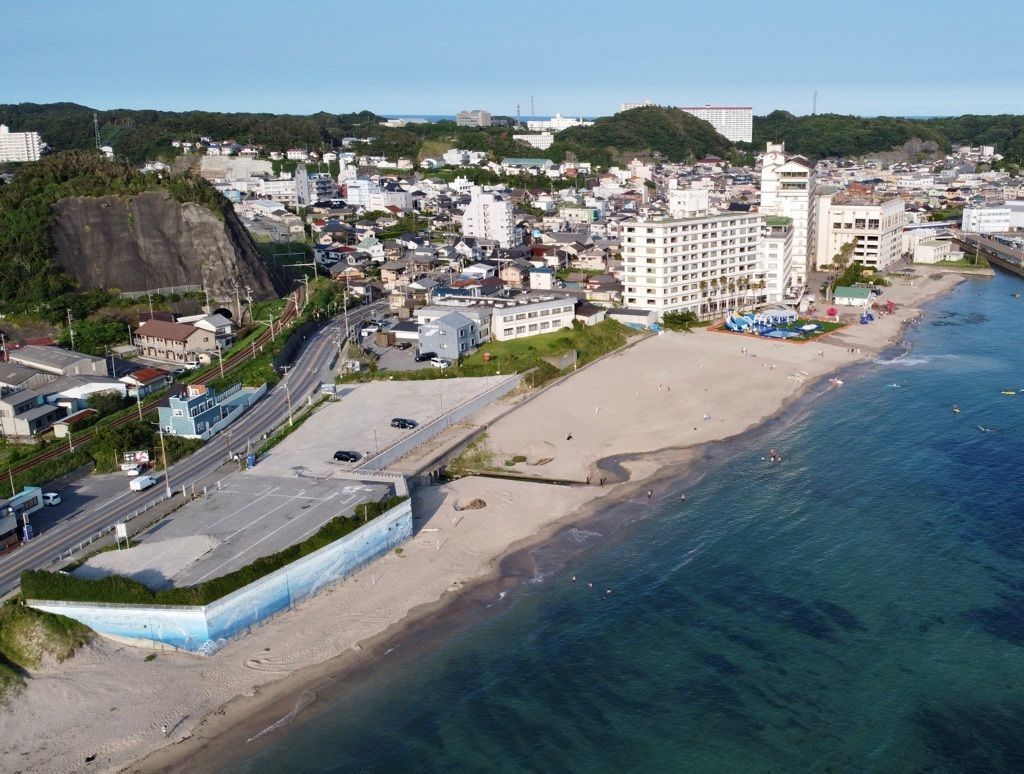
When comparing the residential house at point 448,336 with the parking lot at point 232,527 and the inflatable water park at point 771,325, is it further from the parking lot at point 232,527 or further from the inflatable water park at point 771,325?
the inflatable water park at point 771,325

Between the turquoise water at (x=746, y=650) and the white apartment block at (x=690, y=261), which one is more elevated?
the white apartment block at (x=690, y=261)

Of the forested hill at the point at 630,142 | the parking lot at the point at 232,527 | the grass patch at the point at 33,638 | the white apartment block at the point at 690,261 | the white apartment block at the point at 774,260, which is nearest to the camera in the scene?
the grass patch at the point at 33,638

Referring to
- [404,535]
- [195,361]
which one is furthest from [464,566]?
[195,361]

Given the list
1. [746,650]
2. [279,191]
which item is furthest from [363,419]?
[279,191]

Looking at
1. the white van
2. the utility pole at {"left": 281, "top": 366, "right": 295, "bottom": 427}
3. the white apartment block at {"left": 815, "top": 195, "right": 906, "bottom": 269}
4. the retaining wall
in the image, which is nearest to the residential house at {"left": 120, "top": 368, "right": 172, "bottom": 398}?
the utility pole at {"left": 281, "top": 366, "right": 295, "bottom": 427}

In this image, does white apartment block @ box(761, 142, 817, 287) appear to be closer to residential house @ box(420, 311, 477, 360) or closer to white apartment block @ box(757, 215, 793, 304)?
white apartment block @ box(757, 215, 793, 304)

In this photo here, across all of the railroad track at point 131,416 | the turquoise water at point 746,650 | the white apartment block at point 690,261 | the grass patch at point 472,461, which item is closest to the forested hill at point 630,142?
the white apartment block at point 690,261

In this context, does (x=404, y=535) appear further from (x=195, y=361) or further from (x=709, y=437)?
(x=195, y=361)
